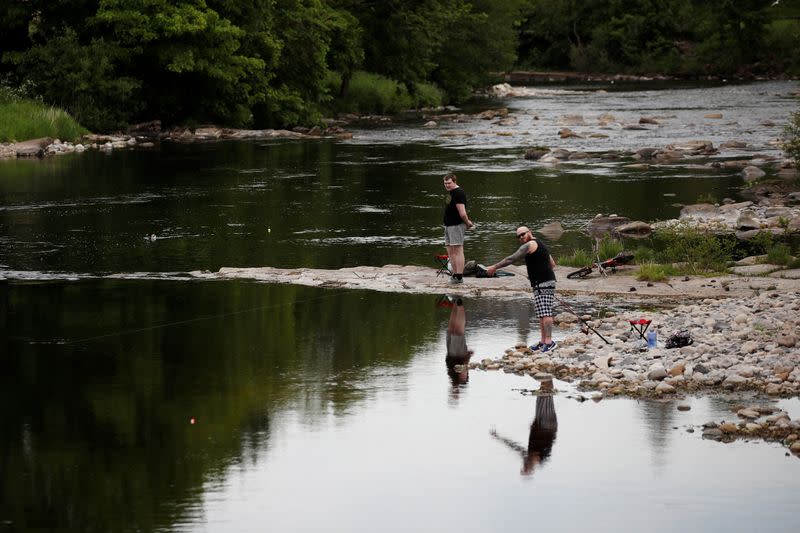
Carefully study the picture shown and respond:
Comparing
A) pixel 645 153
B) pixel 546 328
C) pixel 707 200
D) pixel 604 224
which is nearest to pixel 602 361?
pixel 546 328

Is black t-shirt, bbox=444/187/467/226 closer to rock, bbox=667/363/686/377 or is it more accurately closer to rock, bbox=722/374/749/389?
rock, bbox=667/363/686/377

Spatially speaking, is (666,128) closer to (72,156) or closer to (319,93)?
(319,93)

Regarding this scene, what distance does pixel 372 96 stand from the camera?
2894 inches

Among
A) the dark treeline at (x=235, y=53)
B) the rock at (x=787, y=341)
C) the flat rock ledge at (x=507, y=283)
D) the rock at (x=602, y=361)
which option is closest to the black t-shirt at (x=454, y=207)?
→ the flat rock ledge at (x=507, y=283)

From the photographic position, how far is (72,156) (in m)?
48.3

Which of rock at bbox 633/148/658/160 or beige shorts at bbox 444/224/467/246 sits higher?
rock at bbox 633/148/658/160

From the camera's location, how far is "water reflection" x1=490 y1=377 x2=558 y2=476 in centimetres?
1261

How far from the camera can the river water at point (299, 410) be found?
11359 millimetres

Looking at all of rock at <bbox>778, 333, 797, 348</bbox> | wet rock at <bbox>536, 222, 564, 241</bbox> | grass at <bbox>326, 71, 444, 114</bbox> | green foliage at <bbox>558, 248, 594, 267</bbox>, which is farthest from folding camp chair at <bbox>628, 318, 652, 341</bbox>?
grass at <bbox>326, 71, 444, 114</bbox>

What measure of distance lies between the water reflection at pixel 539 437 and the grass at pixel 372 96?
2289 inches

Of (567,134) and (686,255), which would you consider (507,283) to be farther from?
(567,134)

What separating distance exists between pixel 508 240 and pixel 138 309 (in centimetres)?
991

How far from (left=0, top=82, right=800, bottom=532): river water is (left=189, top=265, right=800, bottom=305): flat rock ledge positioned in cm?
74

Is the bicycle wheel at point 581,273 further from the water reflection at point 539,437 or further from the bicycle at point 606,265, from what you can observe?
the water reflection at point 539,437
